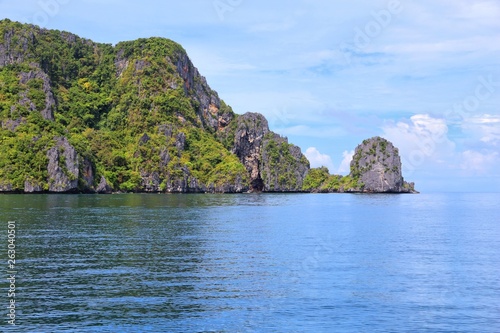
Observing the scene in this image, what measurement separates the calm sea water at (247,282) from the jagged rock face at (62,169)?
121076 millimetres

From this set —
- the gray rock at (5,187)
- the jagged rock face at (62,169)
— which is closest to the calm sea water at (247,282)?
the gray rock at (5,187)

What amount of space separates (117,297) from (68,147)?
169m

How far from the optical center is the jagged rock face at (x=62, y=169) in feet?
593

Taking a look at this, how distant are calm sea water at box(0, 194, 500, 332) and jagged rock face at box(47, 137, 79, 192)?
121m

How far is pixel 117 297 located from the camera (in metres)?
31.3

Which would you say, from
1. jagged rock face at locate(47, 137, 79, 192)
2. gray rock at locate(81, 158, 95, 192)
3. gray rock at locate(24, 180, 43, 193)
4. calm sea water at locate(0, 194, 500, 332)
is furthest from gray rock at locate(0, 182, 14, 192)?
calm sea water at locate(0, 194, 500, 332)

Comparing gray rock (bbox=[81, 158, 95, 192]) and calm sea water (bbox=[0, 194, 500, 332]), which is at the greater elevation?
gray rock (bbox=[81, 158, 95, 192])

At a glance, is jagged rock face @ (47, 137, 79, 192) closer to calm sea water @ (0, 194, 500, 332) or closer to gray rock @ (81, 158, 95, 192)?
gray rock @ (81, 158, 95, 192)

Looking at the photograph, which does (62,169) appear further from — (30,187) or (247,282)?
(247,282)

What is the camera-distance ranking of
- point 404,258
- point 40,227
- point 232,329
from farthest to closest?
point 40,227 < point 404,258 < point 232,329

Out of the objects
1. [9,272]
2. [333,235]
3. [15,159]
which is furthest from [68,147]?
[9,272]

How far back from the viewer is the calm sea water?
27.5m

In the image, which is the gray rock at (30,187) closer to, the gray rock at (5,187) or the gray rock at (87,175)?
the gray rock at (5,187)

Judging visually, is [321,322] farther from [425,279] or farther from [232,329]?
[425,279]
